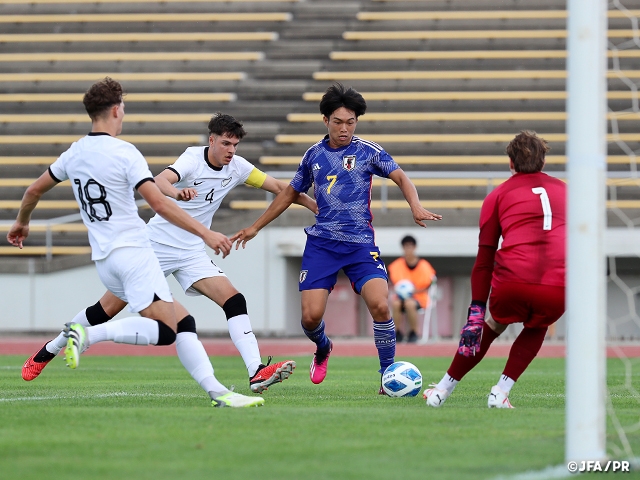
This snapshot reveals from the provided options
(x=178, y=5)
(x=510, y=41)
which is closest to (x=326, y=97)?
(x=510, y=41)

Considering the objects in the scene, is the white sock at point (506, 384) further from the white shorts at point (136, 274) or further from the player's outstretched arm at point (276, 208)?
the player's outstretched arm at point (276, 208)

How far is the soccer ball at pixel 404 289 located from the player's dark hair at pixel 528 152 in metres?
9.61

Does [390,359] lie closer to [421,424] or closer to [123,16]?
[421,424]

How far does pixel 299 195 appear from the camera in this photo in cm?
785

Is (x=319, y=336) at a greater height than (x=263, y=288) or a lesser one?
lesser

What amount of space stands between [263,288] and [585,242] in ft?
44.8

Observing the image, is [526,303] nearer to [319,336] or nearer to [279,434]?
[279,434]

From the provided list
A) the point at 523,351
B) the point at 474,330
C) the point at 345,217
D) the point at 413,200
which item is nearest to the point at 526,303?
the point at 474,330

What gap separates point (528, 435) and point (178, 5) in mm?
20765

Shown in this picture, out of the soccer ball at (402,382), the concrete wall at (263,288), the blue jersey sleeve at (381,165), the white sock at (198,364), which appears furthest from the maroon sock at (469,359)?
the concrete wall at (263,288)

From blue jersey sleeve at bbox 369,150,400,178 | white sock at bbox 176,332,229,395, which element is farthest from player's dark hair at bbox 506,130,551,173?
white sock at bbox 176,332,229,395

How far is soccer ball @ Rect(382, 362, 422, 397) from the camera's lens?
6.88 meters

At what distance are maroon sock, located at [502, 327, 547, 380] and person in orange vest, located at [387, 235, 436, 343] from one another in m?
9.35

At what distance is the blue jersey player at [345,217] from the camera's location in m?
7.45
